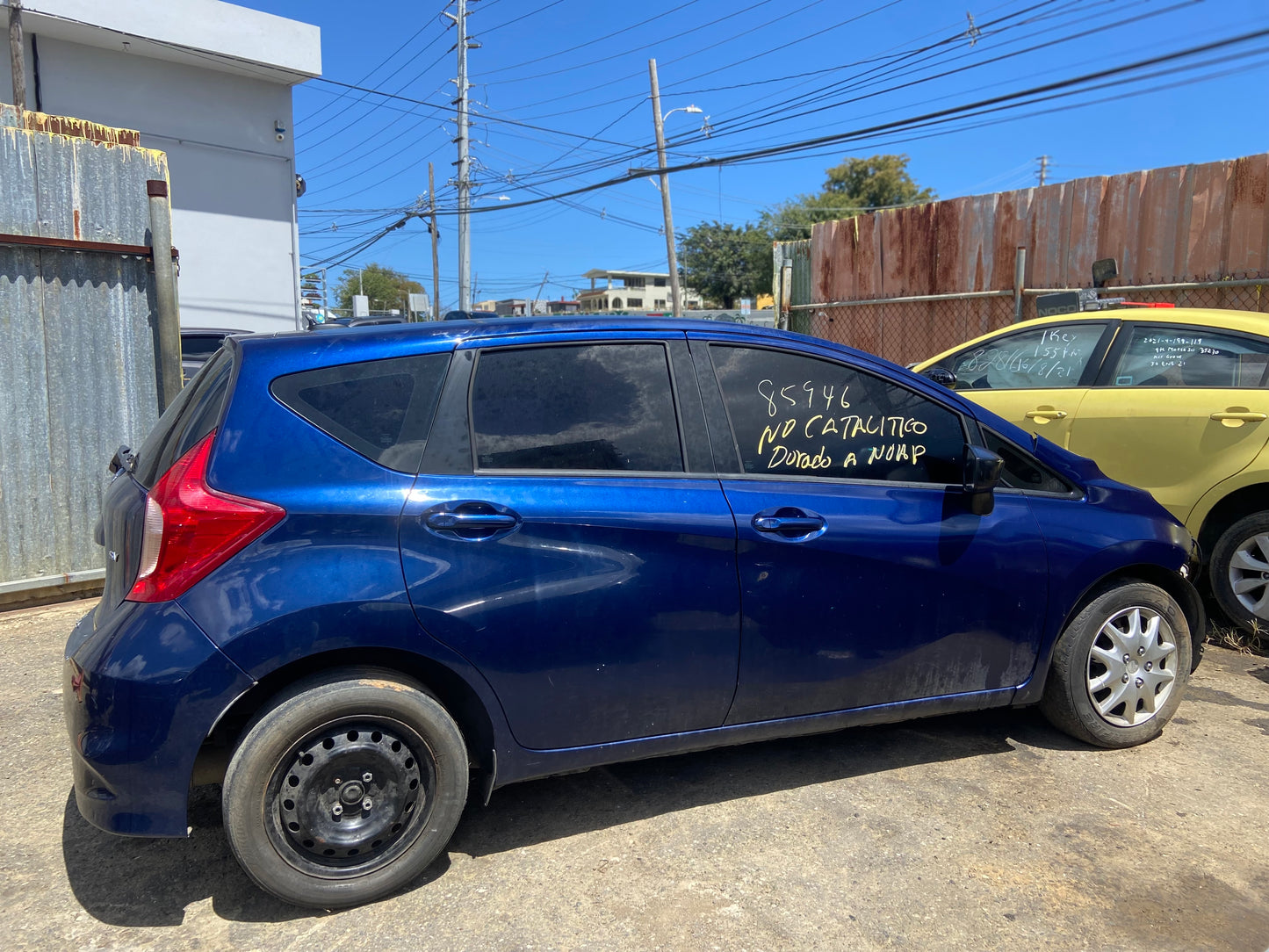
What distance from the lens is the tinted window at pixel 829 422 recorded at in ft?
10.5

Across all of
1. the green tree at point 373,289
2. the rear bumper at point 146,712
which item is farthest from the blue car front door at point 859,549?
the green tree at point 373,289

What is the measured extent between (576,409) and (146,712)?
1505 millimetres

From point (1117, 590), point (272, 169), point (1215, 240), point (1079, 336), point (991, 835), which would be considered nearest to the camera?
point (991, 835)

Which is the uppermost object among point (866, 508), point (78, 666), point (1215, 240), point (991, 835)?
point (1215, 240)

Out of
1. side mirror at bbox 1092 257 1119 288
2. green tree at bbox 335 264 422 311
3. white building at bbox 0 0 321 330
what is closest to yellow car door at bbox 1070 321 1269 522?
side mirror at bbox 1092 257 1119 288

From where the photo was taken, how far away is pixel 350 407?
108 inches

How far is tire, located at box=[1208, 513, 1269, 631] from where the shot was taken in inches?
189

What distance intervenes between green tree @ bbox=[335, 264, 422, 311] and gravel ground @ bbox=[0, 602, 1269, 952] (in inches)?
2669

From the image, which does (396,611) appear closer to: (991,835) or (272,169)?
(991,835)

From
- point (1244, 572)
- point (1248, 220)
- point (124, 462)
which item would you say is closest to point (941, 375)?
point (1244, 572)

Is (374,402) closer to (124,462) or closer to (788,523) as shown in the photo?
(124,462)

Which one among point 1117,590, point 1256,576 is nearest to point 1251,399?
point 1256,576

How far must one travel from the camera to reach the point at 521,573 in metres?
2.76

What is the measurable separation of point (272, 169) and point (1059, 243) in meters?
13.3
